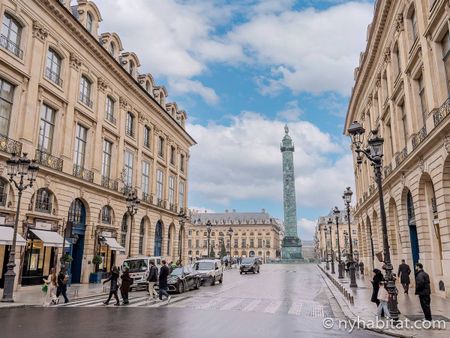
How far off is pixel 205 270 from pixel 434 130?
17587 millimetres

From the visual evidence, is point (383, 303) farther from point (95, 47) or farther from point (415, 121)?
point (95, 47)

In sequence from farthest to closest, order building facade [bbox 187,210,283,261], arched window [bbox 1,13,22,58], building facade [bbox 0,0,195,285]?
1. building facade [bbox 187,210,283,261]
2. building facade [bbox 0,0,195,285]
3. arched window [bbox 1,13,22,58]

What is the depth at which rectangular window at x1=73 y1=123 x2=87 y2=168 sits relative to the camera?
28.5 metres

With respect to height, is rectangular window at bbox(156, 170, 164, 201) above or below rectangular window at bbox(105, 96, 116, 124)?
below

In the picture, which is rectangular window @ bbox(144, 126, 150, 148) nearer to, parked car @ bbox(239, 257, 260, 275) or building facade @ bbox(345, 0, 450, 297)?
parked car @ bbox(239, 257, 260, 275)

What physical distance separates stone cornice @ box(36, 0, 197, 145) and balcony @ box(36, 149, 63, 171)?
9139 mm

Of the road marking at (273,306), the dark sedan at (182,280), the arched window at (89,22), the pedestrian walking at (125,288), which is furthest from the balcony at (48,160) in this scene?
the road marking at (273,306)

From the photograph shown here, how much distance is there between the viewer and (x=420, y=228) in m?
20.5

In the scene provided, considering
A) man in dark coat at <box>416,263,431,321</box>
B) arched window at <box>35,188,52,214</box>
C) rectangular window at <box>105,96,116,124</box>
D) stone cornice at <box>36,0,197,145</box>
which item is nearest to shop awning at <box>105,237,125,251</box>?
arched window at <box>35,188,52,214</box>

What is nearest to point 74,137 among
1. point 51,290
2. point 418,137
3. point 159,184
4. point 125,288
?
point 51,290

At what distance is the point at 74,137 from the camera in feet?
91.6

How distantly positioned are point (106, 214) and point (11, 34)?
14.7 meters

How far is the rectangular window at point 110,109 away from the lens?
33.1 metres

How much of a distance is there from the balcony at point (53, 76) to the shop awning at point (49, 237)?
9.85m
